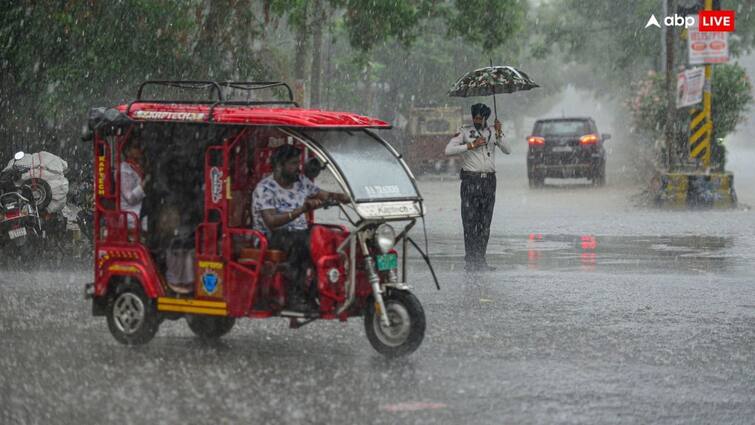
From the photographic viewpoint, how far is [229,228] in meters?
8.91

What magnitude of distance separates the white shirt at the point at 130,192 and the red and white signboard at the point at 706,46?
54.1 feet

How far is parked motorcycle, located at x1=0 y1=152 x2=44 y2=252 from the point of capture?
14.9 meters

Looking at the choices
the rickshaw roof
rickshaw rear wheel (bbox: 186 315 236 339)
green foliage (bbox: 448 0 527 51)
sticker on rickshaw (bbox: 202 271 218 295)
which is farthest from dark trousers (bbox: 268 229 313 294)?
green foliage (bbox: 448 0 527 51)

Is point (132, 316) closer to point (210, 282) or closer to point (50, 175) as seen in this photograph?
point (210, 282)

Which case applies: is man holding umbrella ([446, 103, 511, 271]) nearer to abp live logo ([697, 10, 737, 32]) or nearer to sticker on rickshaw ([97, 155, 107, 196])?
sticker on rickshaw ([97, 155, 107, 196])

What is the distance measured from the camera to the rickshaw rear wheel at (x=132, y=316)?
910 centimetres

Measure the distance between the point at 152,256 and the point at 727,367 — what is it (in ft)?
12.5

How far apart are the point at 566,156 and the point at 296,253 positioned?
82.1ft

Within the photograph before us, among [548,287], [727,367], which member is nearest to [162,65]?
[548,287]

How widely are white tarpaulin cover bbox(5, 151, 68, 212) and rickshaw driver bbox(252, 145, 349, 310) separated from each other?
7347mm

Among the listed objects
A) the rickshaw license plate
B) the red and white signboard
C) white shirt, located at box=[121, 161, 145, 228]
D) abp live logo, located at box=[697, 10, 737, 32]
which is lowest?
the rickshaw license plate

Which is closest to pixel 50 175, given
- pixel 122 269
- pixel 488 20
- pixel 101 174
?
pixel 101 174

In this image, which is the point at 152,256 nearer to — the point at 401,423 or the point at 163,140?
the point at 163,140

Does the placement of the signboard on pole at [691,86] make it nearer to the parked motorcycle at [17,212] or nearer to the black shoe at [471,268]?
the black shoe at [471,268]
